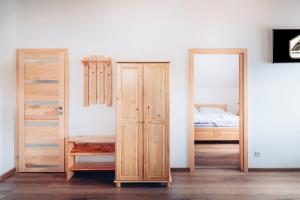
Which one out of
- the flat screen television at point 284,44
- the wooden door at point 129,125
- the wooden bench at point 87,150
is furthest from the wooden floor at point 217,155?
the flat screen television at point 284,44

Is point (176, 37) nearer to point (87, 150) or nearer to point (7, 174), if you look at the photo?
point (87, 150)

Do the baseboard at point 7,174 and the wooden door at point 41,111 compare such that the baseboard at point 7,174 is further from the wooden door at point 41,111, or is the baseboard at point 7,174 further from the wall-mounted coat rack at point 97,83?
the wall-mounted coat rack at point 97,83

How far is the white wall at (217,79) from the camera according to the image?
23.6 feet

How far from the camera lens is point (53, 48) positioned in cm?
440

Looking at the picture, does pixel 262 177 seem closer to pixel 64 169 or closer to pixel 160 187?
pixel 160 187

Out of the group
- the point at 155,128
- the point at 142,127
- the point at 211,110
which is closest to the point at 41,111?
the point at 142,127

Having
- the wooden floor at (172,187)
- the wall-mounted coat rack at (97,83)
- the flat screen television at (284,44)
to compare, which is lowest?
the wooden floor at (172,187)

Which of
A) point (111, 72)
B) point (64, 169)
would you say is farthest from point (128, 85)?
point (64, 169)

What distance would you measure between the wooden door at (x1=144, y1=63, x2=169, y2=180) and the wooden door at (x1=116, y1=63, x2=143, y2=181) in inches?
3.3

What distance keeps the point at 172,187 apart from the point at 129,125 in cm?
104

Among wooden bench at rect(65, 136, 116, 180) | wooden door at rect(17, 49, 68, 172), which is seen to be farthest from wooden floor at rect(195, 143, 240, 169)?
wooden door at rect(17, 49, 68, 172)

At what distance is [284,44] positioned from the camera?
432 centimetres

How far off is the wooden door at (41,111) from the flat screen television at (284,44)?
11.3ft

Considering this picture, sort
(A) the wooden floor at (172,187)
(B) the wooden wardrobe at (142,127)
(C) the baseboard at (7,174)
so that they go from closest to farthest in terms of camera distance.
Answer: (A) the wooden floor at (172,187)
(B) the wooden wardrobe at (142,127)
(C) the baseboard at (7,174)
